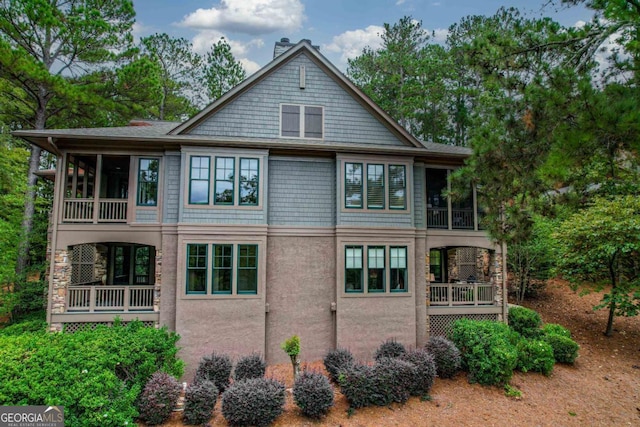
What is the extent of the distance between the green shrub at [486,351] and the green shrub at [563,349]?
6.48 feet

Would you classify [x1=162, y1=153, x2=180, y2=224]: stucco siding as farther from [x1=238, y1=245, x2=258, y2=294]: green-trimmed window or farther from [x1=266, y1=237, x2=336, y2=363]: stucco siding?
[x1=266, y1=237, x2=336, y2=363]: stucco siding

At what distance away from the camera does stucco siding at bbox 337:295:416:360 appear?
11.0m

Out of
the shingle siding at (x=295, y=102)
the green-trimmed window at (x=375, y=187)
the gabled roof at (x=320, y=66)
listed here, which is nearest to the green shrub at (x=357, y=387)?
the green-trimmed window at (x=375, y=187)

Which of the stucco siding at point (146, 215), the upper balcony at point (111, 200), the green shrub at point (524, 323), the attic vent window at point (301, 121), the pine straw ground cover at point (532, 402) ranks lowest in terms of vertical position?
the pine straw ground cover at point (532, 402)

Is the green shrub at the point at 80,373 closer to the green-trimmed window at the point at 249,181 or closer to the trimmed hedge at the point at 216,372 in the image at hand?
the trimmed hedge at the point at 216,372

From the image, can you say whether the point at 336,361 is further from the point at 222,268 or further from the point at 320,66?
the point at 320,66

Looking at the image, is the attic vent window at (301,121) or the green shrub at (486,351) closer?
the green shrub at (486,351)

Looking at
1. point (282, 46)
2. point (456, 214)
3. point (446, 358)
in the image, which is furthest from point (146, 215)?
point (456, 214)

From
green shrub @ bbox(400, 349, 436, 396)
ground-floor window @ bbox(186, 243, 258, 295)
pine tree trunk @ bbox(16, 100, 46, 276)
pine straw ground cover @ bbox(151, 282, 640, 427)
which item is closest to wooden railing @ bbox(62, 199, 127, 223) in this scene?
ground-floor window @ bbox(186, 243, 258, 295)

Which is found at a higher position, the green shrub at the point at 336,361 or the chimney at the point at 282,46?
the chimney at the point at 282,46

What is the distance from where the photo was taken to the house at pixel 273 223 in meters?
10.4

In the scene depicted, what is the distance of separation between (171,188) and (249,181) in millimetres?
2367

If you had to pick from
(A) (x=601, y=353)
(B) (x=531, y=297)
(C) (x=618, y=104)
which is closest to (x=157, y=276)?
(C) (x=618, y=104)

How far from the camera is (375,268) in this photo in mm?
11469
